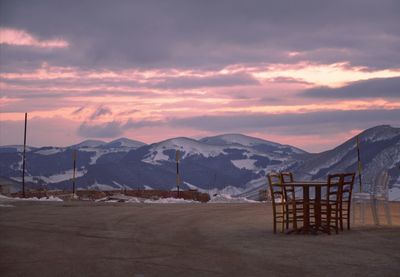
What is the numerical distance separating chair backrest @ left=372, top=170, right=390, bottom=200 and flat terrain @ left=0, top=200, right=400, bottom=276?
0.63 m

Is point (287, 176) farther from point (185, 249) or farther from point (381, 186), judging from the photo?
point (185, 249)

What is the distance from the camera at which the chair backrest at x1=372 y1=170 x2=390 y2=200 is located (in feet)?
42.2

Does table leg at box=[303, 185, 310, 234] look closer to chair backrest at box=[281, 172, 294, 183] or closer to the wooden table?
the wooden table

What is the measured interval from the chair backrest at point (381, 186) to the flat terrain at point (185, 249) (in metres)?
0.63

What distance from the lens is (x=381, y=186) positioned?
13.0 metres

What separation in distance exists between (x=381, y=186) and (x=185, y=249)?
4.89 meters

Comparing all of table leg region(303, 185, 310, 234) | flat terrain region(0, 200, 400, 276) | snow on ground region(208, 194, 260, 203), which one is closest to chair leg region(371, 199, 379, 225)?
flat terrain region(0, 200, 400, 276)

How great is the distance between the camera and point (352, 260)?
863cm

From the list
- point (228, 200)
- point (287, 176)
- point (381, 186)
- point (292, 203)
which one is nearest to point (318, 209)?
point (292, 203)

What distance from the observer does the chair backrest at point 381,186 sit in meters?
12.9

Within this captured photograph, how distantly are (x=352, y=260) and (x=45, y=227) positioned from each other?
6.79 m

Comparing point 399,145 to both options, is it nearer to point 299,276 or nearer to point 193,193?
point 193,193

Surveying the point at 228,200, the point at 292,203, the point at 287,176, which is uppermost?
the point at 287,176

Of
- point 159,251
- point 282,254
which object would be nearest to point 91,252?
point 159,251
